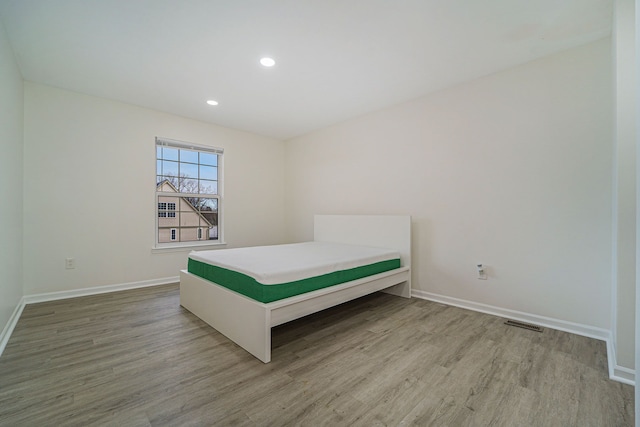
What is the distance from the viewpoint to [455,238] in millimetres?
3088

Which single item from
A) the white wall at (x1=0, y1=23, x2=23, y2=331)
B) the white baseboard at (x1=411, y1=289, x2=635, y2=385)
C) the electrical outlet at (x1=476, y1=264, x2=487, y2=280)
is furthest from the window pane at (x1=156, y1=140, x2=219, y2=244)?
the electrical outlet at (x1=476, y1=264, x2=487, y2=280)

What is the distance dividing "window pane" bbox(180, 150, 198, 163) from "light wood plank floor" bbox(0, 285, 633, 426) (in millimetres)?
2494

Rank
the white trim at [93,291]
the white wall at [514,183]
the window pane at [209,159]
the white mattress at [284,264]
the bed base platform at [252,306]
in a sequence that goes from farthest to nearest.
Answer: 1. the window pane at [209,159]
2. the white trim at [93,291]
3. the white wall at [514,183]
4. the white mattress at [284,264]
5. the bed base platform at [252,306]

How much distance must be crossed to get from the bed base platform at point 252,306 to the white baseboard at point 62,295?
4.05 feet

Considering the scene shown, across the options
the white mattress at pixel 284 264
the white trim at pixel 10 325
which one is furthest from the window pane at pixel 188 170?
the white trim at pixel 10 325

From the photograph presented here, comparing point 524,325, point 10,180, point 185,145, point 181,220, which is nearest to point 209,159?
point 185,145

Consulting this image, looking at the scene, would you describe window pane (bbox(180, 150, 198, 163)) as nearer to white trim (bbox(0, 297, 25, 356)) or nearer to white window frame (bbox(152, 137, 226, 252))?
white window frame (bbox(152, 137, 226, 252))

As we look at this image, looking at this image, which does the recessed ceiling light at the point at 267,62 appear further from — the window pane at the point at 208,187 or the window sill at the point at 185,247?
the window sill at the point at 185,247

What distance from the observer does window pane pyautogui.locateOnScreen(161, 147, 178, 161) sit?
13.3 ft

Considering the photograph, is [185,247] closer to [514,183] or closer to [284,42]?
[284,42]

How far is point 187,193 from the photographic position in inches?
169

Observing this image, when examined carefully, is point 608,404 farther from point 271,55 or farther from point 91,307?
point 91,307

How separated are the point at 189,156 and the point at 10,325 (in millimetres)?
2783

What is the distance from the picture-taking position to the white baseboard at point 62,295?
224 centimetres
